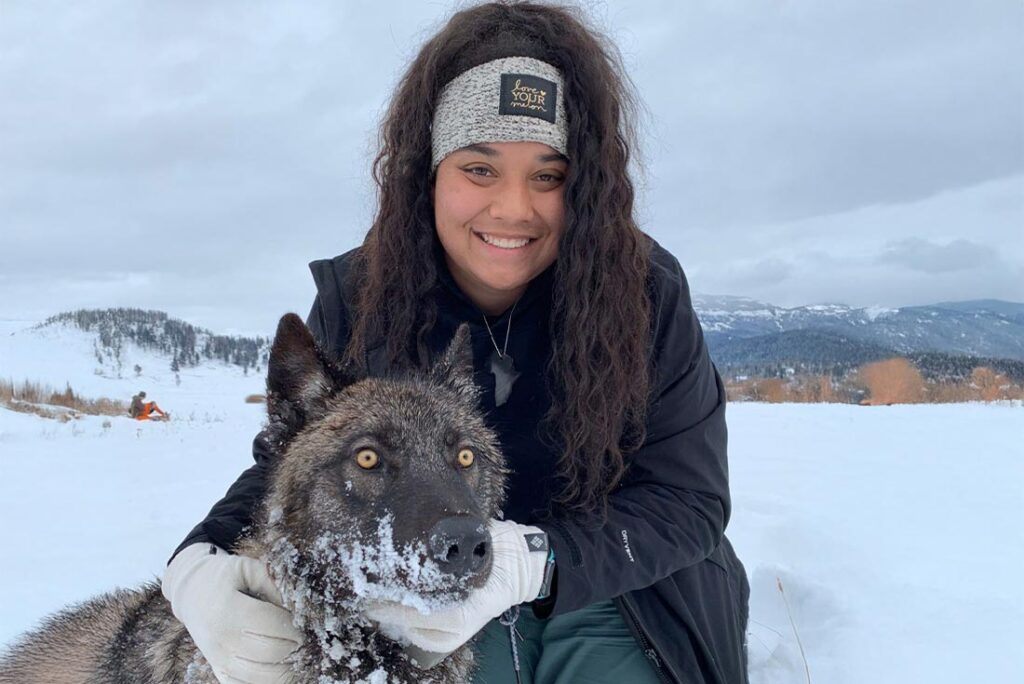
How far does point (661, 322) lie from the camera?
3193 millimetres

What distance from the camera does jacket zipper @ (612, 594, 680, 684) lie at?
299 cm

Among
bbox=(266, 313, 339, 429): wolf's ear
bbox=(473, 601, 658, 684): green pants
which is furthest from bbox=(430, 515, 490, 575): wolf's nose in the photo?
bbox=(473, 601, 658, 684): green pants

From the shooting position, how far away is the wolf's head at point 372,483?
2154 mm

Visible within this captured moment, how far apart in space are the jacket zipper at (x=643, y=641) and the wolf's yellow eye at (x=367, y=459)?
1.36 m

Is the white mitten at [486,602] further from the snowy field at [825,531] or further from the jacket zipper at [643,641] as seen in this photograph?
the snowy field at [825,531]

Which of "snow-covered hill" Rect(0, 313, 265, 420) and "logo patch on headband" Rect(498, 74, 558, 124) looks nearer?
"logo patch on headband" Rect(498, 74, 558, 124)

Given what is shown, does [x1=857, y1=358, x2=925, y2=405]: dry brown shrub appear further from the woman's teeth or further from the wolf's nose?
the wolf's nose

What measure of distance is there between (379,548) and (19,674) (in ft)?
7.47

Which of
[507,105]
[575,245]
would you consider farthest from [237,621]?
[507,105]

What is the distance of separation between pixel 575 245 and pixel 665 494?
1.20 meters

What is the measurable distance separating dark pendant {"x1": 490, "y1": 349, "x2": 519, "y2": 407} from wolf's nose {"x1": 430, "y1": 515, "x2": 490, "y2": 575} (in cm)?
129

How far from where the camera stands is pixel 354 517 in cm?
232

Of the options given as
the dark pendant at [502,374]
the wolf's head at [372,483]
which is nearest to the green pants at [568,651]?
the wolf's head at [372,483]

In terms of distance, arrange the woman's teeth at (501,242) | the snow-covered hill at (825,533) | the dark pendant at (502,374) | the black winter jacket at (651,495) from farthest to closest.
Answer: the snow-covered hill at (825,533) → the dark pendant at (502,374) → the woman's teeth at (501,242) → the black winter jacket at (651,495)
